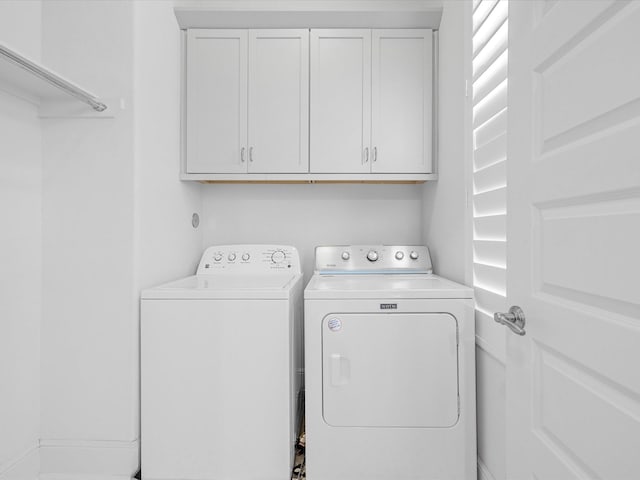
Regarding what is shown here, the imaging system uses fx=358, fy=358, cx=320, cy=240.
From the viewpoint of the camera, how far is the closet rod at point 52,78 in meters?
1.10

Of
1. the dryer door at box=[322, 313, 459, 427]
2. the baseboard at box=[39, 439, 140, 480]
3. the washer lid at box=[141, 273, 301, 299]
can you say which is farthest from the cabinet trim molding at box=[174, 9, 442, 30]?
the baseboard at box=[39, 439, 140, 480]

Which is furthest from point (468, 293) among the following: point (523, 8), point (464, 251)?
point (523, 8)

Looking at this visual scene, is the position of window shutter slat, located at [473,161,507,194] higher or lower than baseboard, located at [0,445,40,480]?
higher

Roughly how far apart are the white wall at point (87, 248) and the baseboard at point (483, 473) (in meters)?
1.48

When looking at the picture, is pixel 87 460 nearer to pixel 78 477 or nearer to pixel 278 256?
pixel 78 477

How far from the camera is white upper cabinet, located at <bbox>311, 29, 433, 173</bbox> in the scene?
206 cm

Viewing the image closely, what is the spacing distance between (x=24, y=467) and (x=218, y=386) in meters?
0.86

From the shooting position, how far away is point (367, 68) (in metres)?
2.06

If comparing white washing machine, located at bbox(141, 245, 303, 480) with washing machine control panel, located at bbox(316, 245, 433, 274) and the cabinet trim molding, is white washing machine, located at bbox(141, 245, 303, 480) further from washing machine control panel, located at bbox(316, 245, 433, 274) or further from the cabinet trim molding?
the cabinet trim molding

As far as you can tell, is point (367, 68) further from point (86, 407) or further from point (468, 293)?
point (86, 407)

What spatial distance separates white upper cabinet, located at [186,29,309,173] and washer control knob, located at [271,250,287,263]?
19.4 inches

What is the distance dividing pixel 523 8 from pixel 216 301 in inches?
56.8

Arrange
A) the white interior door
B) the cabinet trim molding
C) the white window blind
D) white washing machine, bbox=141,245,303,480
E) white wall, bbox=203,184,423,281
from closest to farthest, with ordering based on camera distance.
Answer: the white interior door
the white window blind
white washing machine, bbox=141,245,303,480
the cabinet trim molding
white wall, bbox=203,184,423,281

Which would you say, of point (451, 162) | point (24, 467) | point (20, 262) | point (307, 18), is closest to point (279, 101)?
point (307, 18)
